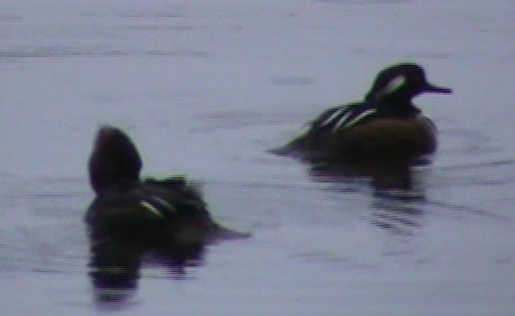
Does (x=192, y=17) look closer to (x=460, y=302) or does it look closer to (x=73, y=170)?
(x=73, y=170)

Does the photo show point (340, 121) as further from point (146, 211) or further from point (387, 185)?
point (146, 211)

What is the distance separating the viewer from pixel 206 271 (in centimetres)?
1305

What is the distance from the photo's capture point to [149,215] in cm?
1375

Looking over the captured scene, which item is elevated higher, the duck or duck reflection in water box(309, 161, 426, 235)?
the duck

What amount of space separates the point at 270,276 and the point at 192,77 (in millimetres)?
8319

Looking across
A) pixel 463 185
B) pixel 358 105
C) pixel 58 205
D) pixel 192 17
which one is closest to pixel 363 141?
pixel 358 105

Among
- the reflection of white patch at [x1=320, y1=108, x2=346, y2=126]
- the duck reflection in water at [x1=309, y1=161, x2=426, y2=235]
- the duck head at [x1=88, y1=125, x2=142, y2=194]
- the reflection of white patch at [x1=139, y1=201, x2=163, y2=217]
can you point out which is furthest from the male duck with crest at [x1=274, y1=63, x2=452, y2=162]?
the reflection of white patch at [x1=139, y1=201, x2=163, y2=217]

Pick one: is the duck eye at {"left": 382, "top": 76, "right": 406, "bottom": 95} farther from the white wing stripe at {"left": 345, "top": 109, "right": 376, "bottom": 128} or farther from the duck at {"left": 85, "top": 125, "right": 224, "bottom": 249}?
the duck at {"left": 85, "top": 125, "right": 224, "bottom": 249}

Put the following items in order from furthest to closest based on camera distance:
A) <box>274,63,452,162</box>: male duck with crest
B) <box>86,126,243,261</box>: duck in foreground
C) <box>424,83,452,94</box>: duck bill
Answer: <box>424,83,452,94</box>: duck bill < <box>274,63,452,162</box>: male duck with crest < <box>86,126,243,261</box>: duck in foreground

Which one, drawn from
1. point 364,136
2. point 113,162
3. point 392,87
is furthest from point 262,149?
point 113,162

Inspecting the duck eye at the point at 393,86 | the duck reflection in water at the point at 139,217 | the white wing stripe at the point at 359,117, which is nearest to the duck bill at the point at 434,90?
the duck eye at the point at 393,86

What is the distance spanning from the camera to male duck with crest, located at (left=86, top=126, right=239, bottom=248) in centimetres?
1380

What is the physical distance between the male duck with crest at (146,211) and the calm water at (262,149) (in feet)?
0.66

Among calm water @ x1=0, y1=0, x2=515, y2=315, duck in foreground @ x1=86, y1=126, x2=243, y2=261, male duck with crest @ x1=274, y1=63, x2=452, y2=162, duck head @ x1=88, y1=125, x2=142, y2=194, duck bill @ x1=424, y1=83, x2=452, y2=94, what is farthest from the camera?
duck bill @ x1=424, y1=83, x2=452, y2=94
